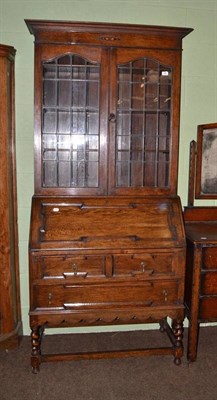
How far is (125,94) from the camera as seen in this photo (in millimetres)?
2627

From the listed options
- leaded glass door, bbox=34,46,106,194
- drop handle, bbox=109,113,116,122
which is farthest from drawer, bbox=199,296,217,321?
drop handle, bbox=109,113,116,122

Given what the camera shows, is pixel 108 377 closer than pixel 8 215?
Yes

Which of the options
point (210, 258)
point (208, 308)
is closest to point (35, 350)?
point (208, 308)

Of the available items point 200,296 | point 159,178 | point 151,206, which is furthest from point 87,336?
point 159,178

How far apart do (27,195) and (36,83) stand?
2.88 feet

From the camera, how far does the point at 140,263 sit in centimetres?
239

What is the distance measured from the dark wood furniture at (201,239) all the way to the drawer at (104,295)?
160 mm

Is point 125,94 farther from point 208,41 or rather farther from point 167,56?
point 208,41

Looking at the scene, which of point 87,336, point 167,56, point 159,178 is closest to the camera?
point 167,56

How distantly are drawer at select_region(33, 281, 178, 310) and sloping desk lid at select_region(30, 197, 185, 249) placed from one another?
0.28 meters

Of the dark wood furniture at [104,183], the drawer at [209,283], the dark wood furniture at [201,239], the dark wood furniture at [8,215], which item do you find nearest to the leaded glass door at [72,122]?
the dark wood furniture at [104,183]

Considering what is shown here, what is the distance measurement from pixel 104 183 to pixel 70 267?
0.64 m

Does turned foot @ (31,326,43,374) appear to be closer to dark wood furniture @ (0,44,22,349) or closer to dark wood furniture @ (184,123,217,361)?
dark wood furniture @ (0,44,22,349)

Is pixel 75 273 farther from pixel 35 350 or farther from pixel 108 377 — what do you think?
pixel 108 377
